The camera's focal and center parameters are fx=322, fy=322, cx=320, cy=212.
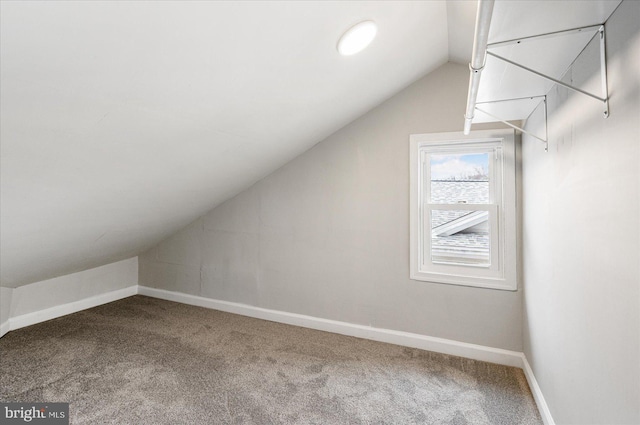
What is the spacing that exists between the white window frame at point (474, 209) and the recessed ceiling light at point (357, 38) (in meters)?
1.04

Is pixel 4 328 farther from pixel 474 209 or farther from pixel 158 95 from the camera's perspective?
pixel 474 209

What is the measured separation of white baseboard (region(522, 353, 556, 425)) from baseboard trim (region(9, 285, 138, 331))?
410cm

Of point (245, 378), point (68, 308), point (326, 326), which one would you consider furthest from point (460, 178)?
point (68, 308)

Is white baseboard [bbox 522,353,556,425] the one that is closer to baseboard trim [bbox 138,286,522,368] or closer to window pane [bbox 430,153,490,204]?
baseboard trim [bbox 138,286,522,368]

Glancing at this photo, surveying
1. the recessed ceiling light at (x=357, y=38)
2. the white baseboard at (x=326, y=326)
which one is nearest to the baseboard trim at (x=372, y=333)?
the white baseboard at (x=326, y=326)

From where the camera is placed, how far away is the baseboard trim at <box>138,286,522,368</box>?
7.81ft

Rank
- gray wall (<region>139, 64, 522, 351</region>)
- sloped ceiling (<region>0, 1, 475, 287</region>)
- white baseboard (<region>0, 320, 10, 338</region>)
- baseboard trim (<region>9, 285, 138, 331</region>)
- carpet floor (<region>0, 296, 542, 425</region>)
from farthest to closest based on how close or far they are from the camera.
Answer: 1. baseboard trim (<region>9, 285, 138, 331</region>)
2. white baseboard (<region>0, 320, 10, 338</region>)
3. gray wall (<region>139, 64, 522, 351</region>)
4. carpet floor (<region>0, 296, 542, 425</region>)
5. sloped ceiling (<region>0, 1, 475, 287</region>)

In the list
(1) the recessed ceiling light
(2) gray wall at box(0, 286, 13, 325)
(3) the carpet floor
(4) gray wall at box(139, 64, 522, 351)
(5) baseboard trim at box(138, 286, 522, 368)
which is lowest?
(3) the carpet floor

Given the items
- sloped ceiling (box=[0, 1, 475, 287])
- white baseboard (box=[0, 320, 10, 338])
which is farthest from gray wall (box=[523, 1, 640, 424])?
white baseboard (box=[0, 320, 10, 338])

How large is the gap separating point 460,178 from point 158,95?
2.20m

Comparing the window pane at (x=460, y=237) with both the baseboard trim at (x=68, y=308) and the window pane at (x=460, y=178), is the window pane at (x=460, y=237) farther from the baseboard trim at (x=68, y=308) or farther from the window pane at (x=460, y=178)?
the baseboard trim at (x=68, y=308)

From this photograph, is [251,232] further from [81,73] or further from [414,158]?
[81,73]

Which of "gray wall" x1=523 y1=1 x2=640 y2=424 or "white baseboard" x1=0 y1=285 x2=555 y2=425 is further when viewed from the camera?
"white baseboard" x1=0 y1=285 x2=555 y2=425

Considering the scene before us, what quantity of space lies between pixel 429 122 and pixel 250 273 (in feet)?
7.28
